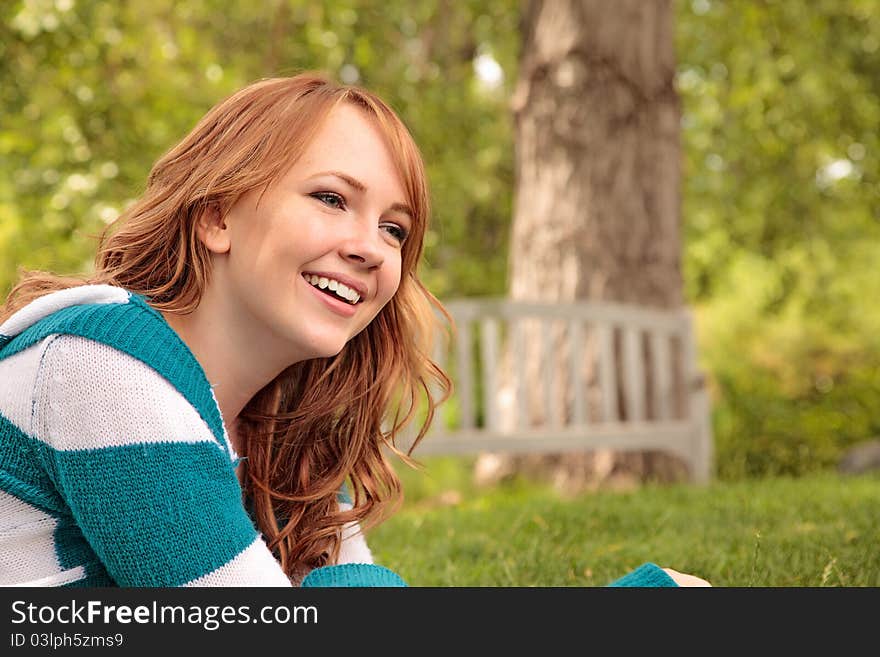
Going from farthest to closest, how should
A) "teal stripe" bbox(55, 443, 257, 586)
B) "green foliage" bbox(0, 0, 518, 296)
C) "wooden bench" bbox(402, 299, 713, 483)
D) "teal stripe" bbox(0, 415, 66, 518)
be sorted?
"green foliage" bbox(0, 0, 518, 296) < "wooden bench" bbox(402, 299, 713, 483) < "teal stripe" bbox(0, 415, 66, 518) < "teal stripe" bbox(55, 443, 257, 586)

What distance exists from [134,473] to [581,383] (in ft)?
16.3

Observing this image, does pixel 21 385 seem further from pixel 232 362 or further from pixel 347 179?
pixel 347 179

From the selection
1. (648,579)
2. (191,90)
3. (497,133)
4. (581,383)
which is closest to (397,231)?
(648,579)

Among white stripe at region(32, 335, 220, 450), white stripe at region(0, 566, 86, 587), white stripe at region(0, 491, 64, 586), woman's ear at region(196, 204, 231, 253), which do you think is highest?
woman's ear at region(196, 204, 231, 253)

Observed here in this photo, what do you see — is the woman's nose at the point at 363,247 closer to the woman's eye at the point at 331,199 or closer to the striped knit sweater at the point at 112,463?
the woman's eye at the point at 331,199

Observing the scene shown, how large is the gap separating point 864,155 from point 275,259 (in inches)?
367

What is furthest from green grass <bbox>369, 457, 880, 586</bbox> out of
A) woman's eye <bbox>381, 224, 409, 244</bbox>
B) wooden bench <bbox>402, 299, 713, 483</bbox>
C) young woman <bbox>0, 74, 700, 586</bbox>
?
wooden bench <bbox>402, 299, 713, 483</bbox>

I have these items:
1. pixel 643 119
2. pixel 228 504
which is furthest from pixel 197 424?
pixel 643 119

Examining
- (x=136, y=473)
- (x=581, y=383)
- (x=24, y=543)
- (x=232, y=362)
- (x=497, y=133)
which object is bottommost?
(x=24, y=543)

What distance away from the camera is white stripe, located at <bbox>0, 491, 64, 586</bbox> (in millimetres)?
1727

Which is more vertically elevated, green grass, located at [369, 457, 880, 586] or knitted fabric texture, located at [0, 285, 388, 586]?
knitted fabric texture, located at [0, 285, 388, 586]

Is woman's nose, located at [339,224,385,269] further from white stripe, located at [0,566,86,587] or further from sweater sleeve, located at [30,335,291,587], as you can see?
white stripe, located at [0,566,86,587]

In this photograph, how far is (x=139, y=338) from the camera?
67.2 inches
